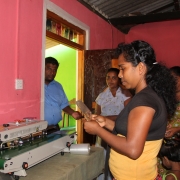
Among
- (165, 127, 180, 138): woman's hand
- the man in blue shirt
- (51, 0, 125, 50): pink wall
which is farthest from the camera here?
(51, 0, 125, 50): pink wall

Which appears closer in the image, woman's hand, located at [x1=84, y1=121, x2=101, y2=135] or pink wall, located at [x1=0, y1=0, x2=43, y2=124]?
woman's hand, located at [x1=84, y1=121, x2=101, y2=135]

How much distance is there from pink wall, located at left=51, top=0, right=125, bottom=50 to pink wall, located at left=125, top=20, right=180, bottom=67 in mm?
540

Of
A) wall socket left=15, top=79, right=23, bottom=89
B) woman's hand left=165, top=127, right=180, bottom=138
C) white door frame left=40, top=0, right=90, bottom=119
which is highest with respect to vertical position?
white door frame left=40, top=0, right=90, bottom=119

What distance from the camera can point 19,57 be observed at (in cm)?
207

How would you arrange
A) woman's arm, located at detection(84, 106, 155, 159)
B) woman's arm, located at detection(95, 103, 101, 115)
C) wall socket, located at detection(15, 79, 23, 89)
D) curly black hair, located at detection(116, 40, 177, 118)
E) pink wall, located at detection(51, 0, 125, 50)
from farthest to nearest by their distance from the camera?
woman's arm, located at detection(95, 103, 101, 115)
pink wall, located at detection(51, 0, 125, 50)
wall socket, located at detection(15, 79, 23, 89)
curly black hair, located at detection(116, 40, 177, 118)
woman's arm, located at detection(84, 106, 155, 159)

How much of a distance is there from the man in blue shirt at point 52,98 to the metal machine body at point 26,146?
0.95 m

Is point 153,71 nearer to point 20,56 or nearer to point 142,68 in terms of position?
point 142,68

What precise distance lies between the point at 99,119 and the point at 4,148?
1.96 feet

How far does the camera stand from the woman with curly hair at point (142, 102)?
114cm

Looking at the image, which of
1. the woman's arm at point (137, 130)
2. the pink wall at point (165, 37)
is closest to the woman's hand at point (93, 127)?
the woman's arm at point (137, 130)

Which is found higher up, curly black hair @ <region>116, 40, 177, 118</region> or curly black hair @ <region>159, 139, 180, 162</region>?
curly black hair @ <region>116, 40, 177, 118</region>

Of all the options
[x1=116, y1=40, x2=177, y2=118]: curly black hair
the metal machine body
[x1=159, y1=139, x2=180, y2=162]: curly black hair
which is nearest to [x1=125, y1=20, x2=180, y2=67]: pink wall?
[x1=159, y1=139, x2=180, y2=162]: curly black hair

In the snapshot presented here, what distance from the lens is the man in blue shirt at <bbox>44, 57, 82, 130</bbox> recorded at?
278 cm

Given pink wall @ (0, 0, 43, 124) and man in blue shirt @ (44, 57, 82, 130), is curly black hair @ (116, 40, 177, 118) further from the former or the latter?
man in blue shirt @ (44, 57, 82, 130)
